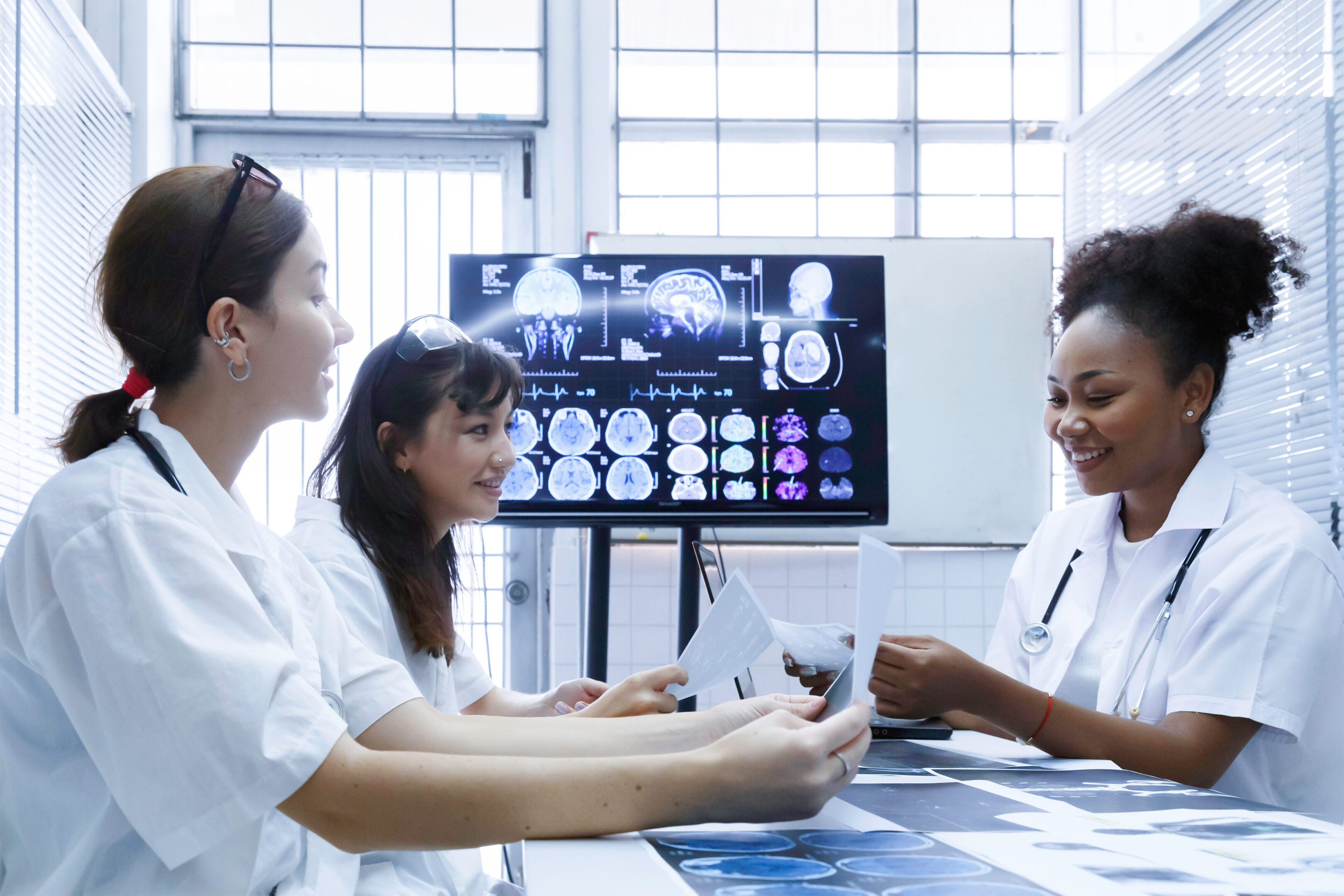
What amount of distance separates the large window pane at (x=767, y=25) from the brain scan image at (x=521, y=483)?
6.70 feet

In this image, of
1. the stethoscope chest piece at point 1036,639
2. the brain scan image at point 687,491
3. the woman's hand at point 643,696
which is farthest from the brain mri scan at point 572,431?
the stethoscope chest piece at point 1036,639

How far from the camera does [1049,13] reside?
3.99m

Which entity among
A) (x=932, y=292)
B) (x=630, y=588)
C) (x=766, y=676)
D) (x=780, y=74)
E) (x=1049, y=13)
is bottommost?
(x=766, y=676)

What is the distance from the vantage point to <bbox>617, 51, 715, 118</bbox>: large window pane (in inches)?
153

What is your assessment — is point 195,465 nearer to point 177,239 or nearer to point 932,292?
point 177,239

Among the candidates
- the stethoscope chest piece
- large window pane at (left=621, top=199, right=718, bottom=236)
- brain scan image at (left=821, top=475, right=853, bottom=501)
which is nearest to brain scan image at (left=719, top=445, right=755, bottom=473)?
brain scan image at (left=821, top=475, right=853, bottom=501)

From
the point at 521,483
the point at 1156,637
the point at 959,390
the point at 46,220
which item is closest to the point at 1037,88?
the point at 959,390

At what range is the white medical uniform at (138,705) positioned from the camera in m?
0.87

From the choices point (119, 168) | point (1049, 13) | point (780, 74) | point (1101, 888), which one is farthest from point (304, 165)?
point (1101, 888)

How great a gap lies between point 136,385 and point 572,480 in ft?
5.25

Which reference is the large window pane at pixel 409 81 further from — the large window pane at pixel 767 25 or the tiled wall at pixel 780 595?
the tiled wall at pixel 780 595

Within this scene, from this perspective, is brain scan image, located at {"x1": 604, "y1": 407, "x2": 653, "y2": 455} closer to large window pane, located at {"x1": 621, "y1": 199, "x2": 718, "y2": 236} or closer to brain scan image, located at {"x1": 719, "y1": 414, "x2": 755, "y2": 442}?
brain scan image, located at {"x1": 719, "y1": 414, "x2": 755, "y2": 442}

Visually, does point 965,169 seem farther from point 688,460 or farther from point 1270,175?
point 688,460

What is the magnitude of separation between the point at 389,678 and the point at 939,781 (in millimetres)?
702
